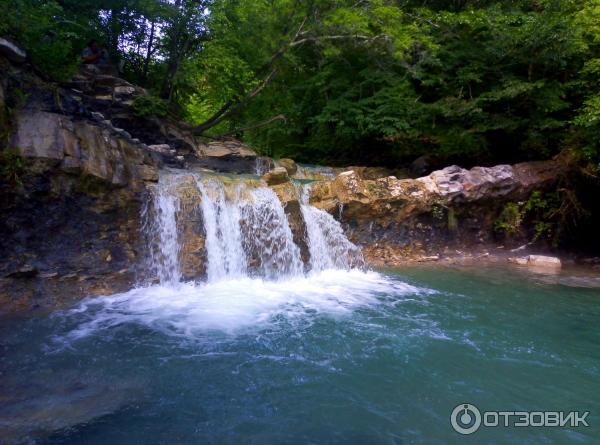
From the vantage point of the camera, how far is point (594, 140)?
9219 millimetres

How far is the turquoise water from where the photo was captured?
3.43m

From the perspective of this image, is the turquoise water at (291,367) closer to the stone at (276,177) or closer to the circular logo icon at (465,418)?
the circular logo icon at (465,418)

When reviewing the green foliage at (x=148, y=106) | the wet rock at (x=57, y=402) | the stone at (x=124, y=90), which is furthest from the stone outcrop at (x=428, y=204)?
the wet rock at (x=57, y=402)

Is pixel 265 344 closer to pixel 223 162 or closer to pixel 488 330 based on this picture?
pixel 488 330

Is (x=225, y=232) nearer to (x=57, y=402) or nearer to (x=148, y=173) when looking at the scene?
(x=148, y=173)

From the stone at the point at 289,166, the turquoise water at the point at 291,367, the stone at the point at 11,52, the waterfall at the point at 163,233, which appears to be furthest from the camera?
the stone at the point at 289,166

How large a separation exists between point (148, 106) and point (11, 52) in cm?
433

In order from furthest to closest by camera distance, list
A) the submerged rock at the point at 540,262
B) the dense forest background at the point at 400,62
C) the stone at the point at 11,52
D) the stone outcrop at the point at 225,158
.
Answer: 1. the stone outcrop at the point at 225,158
2. the dense forest background at the point at 400,62
3. the submerged rock at the point at 540,262
4. the stone at the point at 11,52

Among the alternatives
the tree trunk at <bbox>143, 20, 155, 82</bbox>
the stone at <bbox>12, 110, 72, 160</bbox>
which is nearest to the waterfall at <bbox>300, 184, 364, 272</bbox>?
the stone at <bbox>12, 110, 72, 160</bbox>

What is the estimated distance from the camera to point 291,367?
448 centimetres

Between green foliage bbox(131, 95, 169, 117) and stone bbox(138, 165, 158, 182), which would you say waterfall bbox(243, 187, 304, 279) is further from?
green foliage bbox(131, 95, 169, 117)

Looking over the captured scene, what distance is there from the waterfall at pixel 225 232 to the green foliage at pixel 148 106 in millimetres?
3445

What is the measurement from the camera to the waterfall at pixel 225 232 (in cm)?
746
